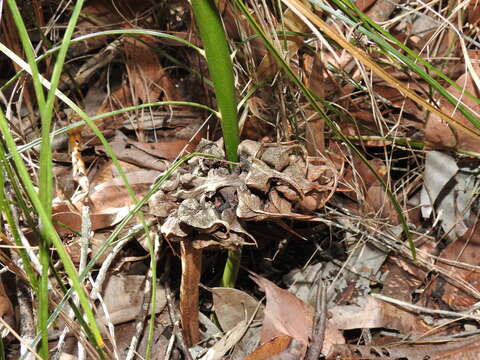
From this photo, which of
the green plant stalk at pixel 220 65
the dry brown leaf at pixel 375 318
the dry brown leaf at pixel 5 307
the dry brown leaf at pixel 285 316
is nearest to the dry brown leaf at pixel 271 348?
the dry brown leaf at pixel 285 316

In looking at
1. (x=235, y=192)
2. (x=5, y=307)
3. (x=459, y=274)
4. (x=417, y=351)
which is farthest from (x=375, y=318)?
Answer: (x=5, y=307)

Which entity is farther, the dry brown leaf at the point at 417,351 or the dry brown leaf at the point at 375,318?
the dry brown leaf at the point at 375,318

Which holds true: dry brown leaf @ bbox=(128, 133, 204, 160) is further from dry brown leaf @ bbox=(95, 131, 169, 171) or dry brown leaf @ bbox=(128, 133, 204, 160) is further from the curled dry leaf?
the curled dry leaf

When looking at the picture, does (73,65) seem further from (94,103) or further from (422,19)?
(422,19)

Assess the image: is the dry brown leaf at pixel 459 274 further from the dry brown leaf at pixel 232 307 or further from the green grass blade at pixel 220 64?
the green grass blade at pixel 220 64

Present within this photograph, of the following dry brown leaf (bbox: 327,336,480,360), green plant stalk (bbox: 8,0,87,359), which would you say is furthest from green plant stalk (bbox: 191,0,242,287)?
dry brown leaf (bbox: 327,336,480,360)
